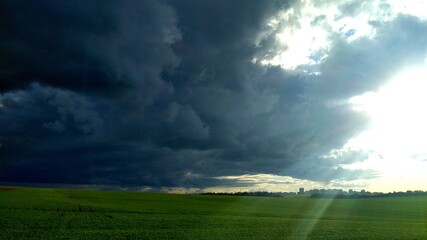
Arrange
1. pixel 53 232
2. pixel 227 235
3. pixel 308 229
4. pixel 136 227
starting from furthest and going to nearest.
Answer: pixel 308 229 → pixel 136 227 → pixel 227 235 → pixel 53 232

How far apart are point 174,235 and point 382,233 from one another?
25.0m

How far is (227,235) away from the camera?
4281cm

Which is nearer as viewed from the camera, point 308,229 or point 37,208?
point 308,229

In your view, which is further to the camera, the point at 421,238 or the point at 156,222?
the point at 156,222

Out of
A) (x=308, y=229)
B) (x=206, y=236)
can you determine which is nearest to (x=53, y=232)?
(x=206, y=236)

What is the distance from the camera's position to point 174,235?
4125 cm

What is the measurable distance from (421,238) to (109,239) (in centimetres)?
3322

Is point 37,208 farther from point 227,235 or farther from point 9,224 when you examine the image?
point 227,235

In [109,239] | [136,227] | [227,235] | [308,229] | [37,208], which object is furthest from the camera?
[37,208]

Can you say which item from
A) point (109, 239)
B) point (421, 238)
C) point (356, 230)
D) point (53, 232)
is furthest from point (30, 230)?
point (421, 238)

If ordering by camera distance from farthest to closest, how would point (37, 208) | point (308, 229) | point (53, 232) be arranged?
point (37, 208) → point (308, 229) → point (53, 232)

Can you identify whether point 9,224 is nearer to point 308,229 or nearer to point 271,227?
point 271,227

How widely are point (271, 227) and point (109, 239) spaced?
21.8 m

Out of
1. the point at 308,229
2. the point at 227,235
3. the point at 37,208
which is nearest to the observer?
the point at 227,235
